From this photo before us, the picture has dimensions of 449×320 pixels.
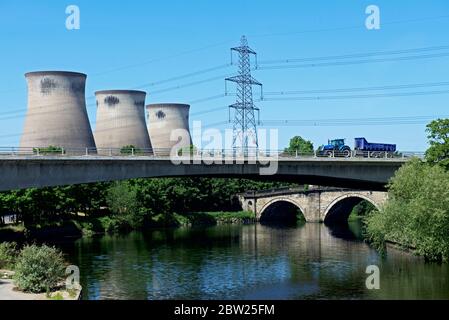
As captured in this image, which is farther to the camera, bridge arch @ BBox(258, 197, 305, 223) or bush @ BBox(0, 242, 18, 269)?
bridge arch @ BBox(258, 197, 305, 223)

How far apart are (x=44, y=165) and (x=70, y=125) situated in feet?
82.6

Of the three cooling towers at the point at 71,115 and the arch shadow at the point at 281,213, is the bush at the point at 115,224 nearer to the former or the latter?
the three cooling towers at the point at 71,115

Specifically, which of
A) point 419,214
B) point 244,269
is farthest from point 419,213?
point 244,269

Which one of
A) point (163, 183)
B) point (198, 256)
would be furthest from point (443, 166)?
point (163, 183)

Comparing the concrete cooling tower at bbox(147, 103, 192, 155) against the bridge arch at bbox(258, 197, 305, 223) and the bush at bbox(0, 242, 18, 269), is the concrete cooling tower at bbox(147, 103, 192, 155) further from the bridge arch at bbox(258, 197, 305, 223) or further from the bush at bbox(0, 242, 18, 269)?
the bush at bbox(0, 242, 18, 269)

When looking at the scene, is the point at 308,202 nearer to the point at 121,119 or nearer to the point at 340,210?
the point at 340,210

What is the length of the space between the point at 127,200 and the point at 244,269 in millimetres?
33446

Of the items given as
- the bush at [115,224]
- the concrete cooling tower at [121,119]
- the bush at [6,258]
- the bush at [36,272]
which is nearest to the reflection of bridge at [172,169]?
the bush at [6,258]

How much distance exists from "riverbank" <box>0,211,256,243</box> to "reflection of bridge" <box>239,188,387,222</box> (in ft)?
10.8

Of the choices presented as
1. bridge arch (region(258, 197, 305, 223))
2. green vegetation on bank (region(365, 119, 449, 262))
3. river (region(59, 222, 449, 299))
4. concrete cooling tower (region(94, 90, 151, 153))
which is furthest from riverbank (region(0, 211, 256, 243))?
green vegetation on bank (region(365, 119, 449, 262))

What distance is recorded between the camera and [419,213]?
40.4 m

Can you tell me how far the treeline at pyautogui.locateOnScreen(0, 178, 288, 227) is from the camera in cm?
6500

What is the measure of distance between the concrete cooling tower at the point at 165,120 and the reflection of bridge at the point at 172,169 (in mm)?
33973

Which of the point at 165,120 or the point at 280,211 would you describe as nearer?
the point at 165,120
